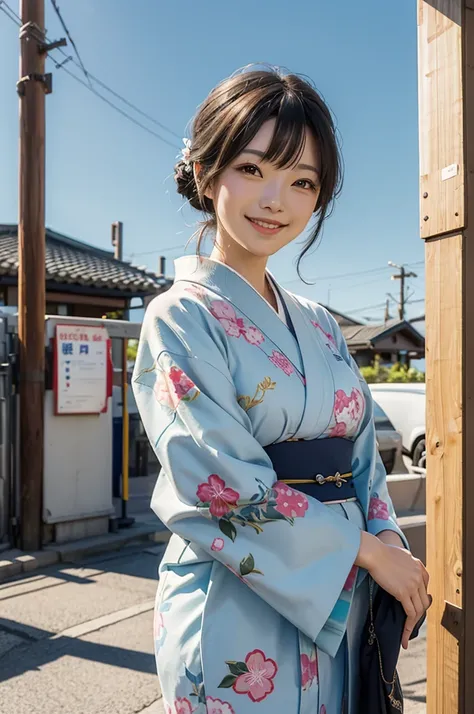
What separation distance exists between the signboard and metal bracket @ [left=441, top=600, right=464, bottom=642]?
4.11 meters

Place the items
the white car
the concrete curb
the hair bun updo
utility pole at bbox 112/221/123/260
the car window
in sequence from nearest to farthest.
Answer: the hair bun updo < the concrete curb < the car window < the white car < utility pole at bbox 112/221/123/260

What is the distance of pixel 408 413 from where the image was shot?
34.6 feet

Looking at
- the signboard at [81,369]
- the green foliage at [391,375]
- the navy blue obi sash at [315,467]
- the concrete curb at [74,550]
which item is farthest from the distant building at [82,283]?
the green foliage at [391,375]

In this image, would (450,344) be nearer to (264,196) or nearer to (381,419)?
(264,196)

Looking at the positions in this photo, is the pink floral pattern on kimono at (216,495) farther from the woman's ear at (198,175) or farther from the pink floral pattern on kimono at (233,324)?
the woman's ear at (198,175)

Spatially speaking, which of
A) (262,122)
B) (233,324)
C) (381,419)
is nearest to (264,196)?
(262,122)

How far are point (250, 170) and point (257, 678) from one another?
999 millimetres

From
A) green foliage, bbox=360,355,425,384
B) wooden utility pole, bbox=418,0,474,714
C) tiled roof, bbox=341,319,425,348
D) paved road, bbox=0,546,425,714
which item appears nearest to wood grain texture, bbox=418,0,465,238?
wooden utility pole, bbox=418,0,474,714

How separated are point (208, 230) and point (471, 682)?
1302 millimetres

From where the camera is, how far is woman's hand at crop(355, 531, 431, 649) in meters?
1.20

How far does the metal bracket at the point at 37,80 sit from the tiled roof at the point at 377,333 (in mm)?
19761

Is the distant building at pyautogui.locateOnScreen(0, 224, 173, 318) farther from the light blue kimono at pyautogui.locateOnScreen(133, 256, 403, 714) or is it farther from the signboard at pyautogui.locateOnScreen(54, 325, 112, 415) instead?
the light blue kimono at pyautogui.locateOnScreen(133, 256, 403, 714)

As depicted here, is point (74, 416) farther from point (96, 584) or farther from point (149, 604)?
point (149, 604)

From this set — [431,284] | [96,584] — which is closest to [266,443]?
[431,284]
